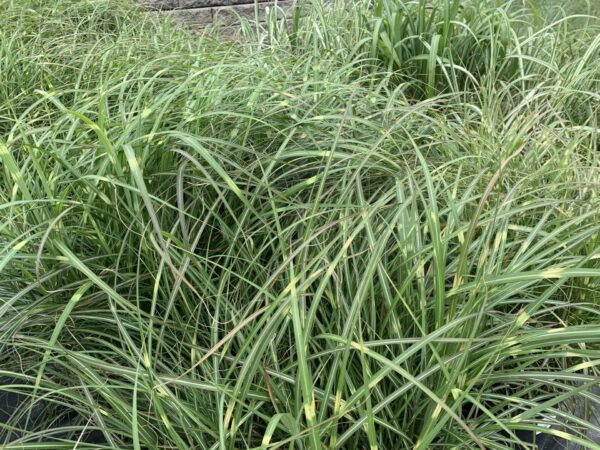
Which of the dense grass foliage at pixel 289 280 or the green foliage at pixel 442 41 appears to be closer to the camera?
the dense grass foliage at pixel 289 280

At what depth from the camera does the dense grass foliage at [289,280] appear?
46.3 inches

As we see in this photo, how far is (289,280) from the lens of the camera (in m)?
1.41

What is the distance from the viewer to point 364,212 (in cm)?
127

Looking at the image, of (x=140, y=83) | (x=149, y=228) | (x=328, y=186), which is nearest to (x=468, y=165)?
(x=328, y=186)

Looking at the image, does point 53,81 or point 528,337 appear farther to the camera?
point 53,81

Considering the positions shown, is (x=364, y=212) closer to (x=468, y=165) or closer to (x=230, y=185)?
(x=230, y=185)

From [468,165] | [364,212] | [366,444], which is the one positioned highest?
[364,212]

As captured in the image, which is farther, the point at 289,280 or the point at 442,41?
the point at 442,41

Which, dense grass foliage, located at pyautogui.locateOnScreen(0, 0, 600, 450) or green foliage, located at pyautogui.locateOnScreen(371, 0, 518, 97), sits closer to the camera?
dense grass foliage, located at pyautogui.locateOnScreen(0, 0, 600, 450)

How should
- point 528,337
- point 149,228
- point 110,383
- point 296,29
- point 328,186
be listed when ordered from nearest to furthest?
point 528,337
point 110,383
point 149,228
point 328,186
point 296,29

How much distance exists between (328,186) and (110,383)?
67 centimetres

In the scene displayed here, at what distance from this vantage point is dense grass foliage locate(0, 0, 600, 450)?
118cm

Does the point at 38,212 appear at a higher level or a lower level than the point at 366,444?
higher

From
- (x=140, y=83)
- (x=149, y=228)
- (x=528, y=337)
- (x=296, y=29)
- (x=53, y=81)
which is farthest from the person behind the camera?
(x=296, y=29)
